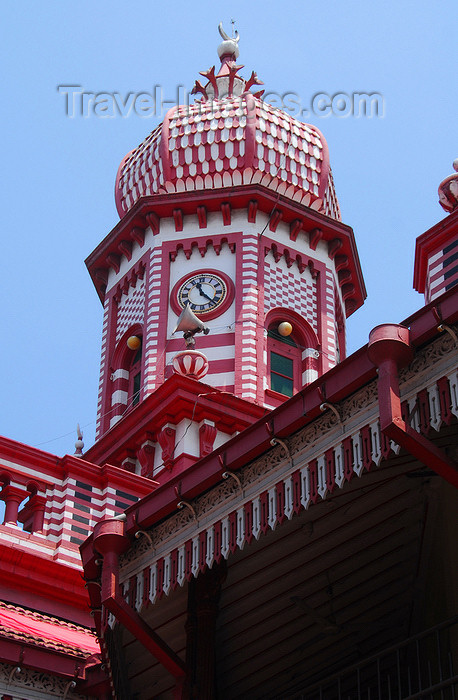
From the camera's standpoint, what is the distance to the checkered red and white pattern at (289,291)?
27.1 m

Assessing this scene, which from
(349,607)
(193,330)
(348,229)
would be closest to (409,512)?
(349,607)

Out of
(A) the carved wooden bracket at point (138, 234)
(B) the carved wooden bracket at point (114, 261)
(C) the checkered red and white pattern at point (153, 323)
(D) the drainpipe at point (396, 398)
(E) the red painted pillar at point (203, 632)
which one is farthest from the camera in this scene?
(B) the carved wooden bracket at point (114, 261)

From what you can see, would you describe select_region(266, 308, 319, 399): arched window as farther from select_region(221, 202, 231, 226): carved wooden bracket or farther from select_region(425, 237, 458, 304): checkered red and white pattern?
select_region(425, 237, 458, 304): checkered red and white pattern

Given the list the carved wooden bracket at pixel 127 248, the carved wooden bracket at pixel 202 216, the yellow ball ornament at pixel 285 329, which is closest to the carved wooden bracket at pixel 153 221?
the carved wooden bracket at pixel 202 216

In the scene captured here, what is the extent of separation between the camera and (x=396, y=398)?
1038 centimetres

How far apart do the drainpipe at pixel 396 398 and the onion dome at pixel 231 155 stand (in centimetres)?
1827

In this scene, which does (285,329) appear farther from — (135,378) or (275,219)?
(135,378)

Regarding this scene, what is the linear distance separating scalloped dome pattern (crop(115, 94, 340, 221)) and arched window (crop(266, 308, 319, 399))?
341cm

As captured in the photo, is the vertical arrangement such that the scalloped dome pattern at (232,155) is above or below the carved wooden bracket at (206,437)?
above

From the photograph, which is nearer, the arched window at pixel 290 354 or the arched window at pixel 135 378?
the arched window at pixel 290 354

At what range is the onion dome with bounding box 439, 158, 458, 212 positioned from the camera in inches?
714

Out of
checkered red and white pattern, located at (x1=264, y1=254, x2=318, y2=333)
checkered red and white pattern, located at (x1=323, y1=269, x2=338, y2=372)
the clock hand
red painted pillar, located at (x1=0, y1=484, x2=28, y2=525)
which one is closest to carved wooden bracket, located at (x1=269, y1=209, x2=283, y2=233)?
checkered red and white pattern, located at (x1=264, y1=254, x2=318, y2=333)

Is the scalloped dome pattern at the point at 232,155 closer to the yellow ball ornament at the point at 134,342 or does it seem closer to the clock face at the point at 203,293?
the clock face at the point at 203,293

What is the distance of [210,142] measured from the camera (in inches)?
1148
